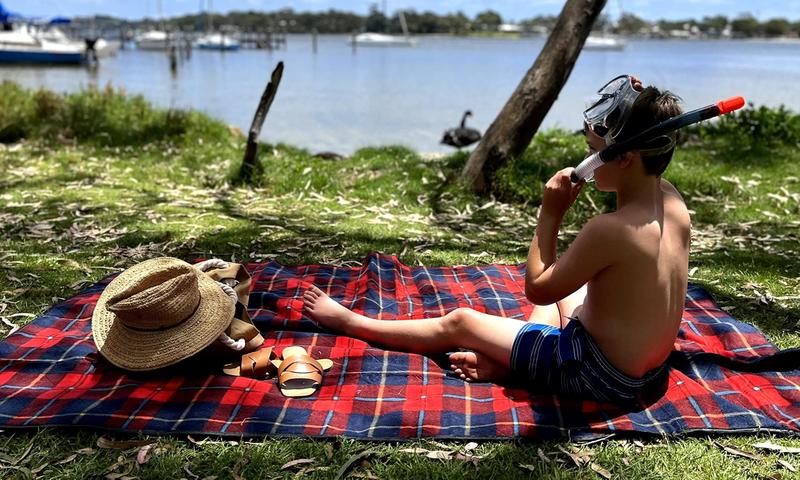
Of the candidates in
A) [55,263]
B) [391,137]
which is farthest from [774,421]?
[391,137]

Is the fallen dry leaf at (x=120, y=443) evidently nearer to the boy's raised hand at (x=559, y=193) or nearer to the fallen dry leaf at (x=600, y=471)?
the fallen dry leaf at (x=600, y=471)

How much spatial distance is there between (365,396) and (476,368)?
64cm

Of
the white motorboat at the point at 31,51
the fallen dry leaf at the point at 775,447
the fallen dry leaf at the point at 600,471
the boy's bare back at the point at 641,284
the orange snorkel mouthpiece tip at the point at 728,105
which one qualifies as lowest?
the fallen dry leaf at the point at 600,471

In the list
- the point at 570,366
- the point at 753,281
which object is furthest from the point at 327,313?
the point at 753,281

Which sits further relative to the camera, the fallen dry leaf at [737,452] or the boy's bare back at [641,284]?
the fallen dry leaf at [737,452]

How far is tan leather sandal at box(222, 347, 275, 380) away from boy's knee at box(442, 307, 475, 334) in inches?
39.9

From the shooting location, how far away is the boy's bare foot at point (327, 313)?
4129 millimetres

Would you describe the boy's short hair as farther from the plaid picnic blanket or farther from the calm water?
the calm water

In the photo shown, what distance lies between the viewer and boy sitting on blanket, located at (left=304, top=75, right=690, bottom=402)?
2.95 meters

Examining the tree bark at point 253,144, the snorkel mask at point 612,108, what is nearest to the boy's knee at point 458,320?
the snorkel mask at point 612,108

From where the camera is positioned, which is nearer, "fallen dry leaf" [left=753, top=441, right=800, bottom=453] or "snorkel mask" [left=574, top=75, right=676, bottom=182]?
"snorkel mask" [left=574, top=75, right=676, bottom=182]

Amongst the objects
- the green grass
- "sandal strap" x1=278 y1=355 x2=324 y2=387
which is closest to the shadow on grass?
the green grass

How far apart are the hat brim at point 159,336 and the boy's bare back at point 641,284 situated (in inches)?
78.8

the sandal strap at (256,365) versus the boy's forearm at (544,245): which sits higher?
the boy's forearm at (544,245)
